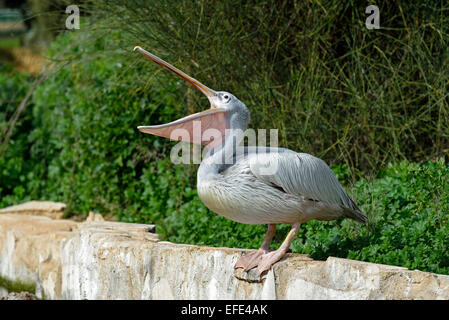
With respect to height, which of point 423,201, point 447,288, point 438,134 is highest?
point 438,134

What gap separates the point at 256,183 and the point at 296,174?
22cm

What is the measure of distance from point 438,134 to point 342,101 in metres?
0.83

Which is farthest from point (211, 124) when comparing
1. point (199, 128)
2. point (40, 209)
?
point (40, 209)

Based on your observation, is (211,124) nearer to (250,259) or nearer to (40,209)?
(250,259)

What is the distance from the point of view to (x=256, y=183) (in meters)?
3.27

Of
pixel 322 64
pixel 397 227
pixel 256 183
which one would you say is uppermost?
pixel 322 64

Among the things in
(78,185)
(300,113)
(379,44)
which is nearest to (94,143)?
(78,185)

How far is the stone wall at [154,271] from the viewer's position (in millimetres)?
2941

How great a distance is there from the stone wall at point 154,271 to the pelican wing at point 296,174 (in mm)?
359

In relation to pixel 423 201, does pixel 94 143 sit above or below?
above

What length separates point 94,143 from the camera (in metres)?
6.04

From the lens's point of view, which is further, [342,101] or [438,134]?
Result: [342,101]

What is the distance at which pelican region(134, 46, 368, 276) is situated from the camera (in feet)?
10.7
